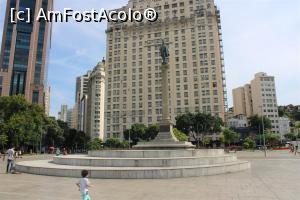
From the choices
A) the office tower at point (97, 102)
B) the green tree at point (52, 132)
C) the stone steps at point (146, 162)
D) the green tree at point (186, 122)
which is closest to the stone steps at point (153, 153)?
the stone steps at point (146, 162)

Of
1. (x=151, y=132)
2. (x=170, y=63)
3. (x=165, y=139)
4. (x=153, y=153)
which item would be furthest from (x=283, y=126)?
(x=153, y=153)

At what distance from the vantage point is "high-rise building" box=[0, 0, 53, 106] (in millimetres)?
89000

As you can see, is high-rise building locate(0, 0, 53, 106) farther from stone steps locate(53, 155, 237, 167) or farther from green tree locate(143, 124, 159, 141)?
stone steps locate(53, 155, 237, 167)

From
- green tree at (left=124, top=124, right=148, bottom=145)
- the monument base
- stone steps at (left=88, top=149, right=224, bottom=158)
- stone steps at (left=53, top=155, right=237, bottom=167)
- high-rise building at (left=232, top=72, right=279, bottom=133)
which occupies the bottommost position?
stone steps at (left=53, top=155, right=237, bottom=167)

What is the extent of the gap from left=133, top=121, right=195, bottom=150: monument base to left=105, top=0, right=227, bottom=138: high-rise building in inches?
2199

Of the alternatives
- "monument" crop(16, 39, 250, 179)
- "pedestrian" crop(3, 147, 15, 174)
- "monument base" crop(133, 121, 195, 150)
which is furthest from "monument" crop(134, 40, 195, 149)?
"pedestrian" crop(3, 147, 15, 174)

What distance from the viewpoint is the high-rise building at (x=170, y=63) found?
82000 mm

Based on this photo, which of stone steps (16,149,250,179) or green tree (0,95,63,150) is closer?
stone steps (16,149,250,179)

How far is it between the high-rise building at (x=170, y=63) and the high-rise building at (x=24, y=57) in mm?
25351

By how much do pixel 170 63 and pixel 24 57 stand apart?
2070 inches

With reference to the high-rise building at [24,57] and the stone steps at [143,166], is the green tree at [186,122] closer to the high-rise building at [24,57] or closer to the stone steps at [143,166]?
the stone steps at [143,166]

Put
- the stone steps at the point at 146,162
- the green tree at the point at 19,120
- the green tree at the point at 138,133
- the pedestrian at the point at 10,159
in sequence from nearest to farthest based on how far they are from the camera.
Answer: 1. the stone steps at the point at 146,162
2. the pedestrian at the point at 10,159
3. the green tree at the point at 19,120
4. the green tree at the point at 138,133

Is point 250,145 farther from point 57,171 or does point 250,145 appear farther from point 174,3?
point 57,171

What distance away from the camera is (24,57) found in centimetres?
9144
